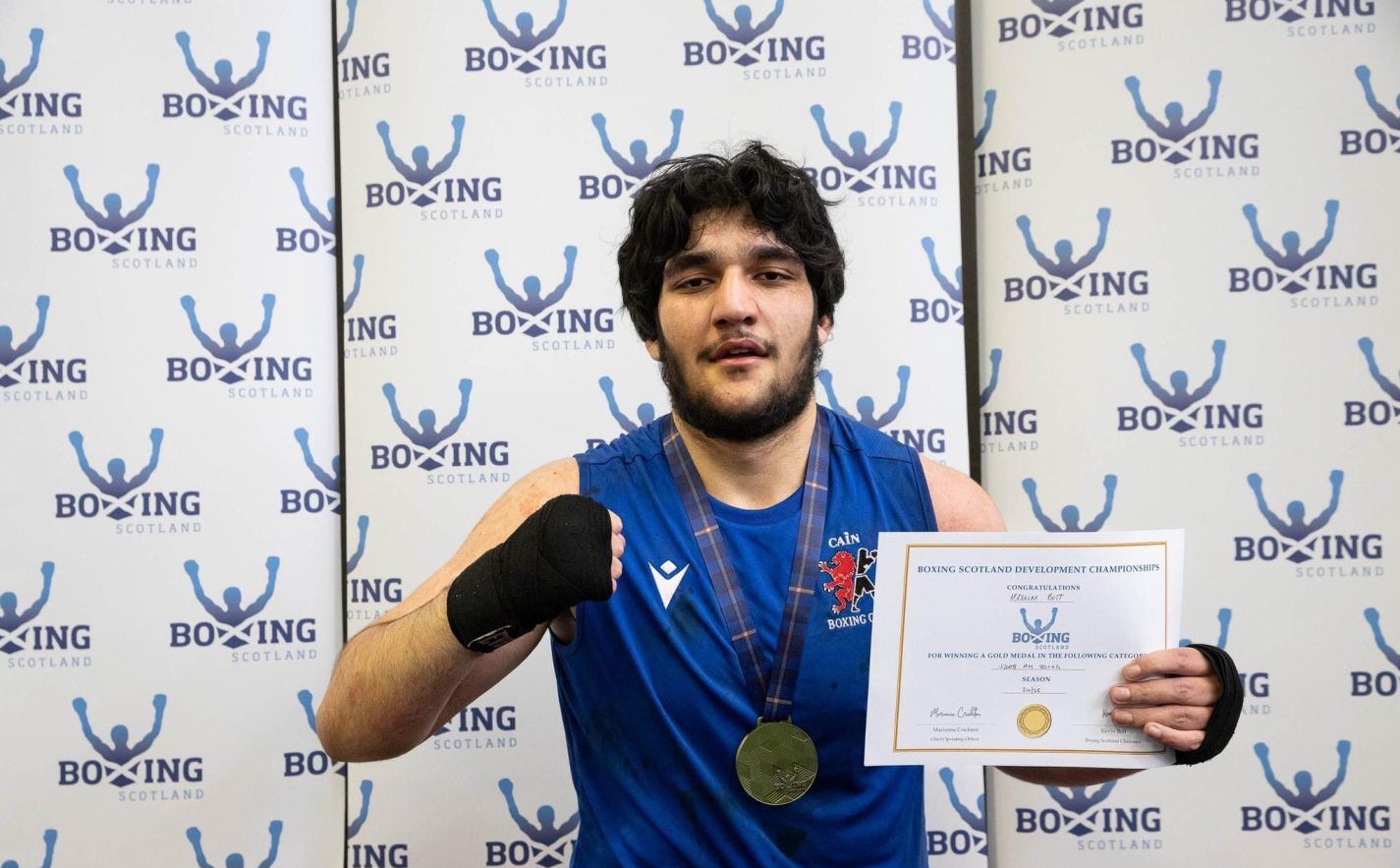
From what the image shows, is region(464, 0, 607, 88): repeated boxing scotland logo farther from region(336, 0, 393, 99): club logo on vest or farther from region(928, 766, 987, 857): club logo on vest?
region(928, 766, 987, 857): club logo on vest

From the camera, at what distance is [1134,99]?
8.73 ft

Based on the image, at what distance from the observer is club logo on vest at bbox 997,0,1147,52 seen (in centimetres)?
267

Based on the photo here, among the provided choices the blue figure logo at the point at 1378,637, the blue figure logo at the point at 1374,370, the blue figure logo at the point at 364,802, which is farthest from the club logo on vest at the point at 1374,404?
the blue figure logo at the point at 364,802

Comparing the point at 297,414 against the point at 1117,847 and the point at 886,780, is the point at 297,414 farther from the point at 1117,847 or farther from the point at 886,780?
the point at 1117,847

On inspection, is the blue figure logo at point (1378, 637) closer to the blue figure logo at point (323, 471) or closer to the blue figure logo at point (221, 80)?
the blue figure logo at point (323, 471)

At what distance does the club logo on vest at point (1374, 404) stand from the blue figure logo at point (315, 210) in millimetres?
2570

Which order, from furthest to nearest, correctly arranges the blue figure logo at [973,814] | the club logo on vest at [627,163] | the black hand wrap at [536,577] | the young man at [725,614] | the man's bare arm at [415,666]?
the club logo on vest at [627,163] < the blue figure logo at [973,814] < the young man at [725,614] < the man's bare arm at [415,666] < the black hand wrap at [536,577]

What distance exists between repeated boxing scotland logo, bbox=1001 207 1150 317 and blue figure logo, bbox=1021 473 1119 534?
43cm

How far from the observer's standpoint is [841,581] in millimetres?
1862

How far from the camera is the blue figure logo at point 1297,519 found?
2586 mm

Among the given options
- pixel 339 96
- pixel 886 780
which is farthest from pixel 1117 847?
pixel 339 96

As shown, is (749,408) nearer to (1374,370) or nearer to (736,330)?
(736,330)

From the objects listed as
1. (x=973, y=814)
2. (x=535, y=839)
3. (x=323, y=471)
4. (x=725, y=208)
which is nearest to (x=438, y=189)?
(x=323, y=471)

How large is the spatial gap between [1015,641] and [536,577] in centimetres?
76
